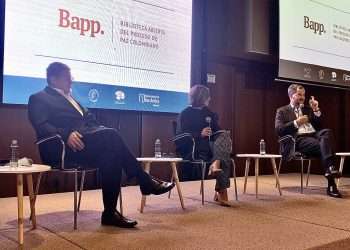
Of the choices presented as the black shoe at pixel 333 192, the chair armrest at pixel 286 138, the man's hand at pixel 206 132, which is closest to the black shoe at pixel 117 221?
the man's hand at pixel 206 132

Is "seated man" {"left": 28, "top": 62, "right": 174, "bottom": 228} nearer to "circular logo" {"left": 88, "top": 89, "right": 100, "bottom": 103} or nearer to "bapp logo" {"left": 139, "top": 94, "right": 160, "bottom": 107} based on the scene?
"circular logo" {"left": 88, "top": 89, "right": 100, "bottom": 103}

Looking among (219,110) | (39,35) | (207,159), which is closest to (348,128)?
(219,110)

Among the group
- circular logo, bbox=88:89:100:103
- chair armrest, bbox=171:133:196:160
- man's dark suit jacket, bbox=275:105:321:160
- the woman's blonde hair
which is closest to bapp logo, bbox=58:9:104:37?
circular logo, bbox=88:89:100:103

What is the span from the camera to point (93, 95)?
11.5 ft

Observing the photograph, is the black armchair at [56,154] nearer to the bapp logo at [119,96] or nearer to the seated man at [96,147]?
the seated man at [96,147]

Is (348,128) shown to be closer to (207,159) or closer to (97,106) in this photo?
(207,159)

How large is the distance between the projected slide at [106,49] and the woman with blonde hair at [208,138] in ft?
2.44

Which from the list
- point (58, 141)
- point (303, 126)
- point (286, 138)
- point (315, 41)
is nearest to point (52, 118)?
point (58, 141)

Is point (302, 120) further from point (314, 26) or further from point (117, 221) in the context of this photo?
point (117, 221)

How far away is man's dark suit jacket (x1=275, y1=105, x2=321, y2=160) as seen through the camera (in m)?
3.69

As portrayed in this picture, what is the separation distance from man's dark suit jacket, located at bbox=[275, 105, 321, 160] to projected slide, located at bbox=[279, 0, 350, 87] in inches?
35.4

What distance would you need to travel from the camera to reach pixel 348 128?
18.7ft

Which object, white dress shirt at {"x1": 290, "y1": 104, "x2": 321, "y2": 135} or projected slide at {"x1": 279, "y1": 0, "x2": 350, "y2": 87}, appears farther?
projected slide at {"x1": 279, "y1": 0, "x2": 350, "y2": 87}

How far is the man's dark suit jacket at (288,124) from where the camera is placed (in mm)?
3686
